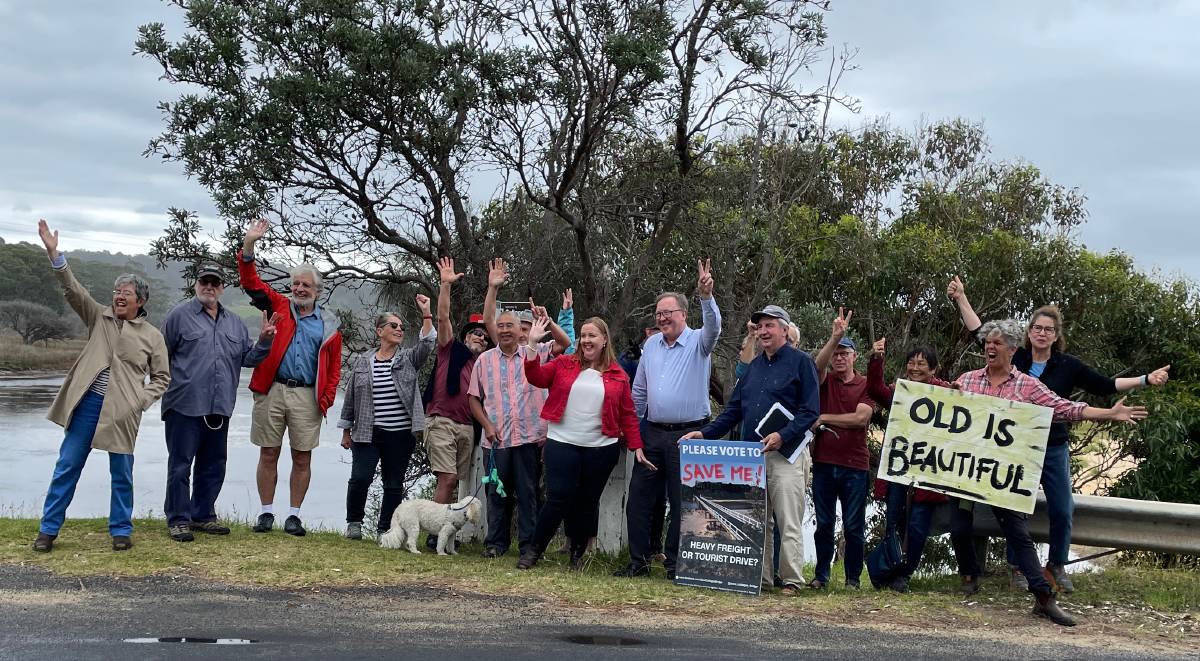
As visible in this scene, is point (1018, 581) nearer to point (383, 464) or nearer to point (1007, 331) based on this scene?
point (1007, 331)

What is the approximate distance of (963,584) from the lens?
8031 mm

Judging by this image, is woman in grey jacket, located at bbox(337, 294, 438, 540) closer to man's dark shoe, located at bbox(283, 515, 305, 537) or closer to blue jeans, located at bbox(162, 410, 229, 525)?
man's dark shoe, located at bbox(283, 515, 305, 537)

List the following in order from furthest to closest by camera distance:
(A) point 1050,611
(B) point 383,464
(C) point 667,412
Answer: (B) point 383,464
(C) point 667,412
(A) point 1050,611

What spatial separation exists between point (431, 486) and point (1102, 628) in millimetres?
10749

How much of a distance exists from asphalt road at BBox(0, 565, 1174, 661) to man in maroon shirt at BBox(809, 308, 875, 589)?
1517mm

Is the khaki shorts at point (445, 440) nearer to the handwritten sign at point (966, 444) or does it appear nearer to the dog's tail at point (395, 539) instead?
the dog's tail at point (395, 539)

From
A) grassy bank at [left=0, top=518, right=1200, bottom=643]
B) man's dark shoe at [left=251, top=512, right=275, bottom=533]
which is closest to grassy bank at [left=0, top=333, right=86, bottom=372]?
man's dark shoe at [left=251, top=512, right=275, bottom=533]

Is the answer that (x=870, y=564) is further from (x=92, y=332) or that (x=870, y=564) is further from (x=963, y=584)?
(x=92, y=332)

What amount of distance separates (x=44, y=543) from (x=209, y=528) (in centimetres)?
125

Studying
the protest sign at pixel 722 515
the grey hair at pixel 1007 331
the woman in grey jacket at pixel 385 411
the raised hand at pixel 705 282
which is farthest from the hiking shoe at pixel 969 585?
the woman in grey jacket at pixel 385 411

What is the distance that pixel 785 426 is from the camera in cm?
775

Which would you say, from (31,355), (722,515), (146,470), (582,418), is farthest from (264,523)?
(31,355)

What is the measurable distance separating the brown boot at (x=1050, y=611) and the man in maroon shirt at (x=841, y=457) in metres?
1.37

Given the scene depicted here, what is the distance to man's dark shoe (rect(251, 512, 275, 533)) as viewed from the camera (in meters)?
9.04
